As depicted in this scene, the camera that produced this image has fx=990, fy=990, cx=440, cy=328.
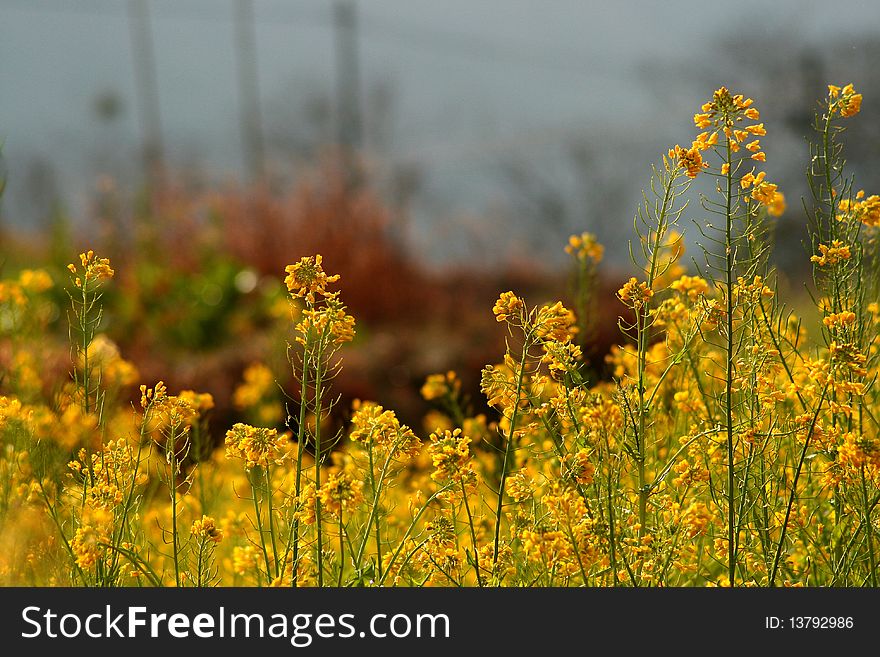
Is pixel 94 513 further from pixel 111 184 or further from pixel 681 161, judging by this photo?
pixel 111 184

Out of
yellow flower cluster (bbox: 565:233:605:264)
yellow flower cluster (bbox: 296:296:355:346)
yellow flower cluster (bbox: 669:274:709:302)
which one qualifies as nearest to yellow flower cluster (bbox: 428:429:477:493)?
yellow flower cluster (bbox: 296:296:355:346)

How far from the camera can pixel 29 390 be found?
10.3ft

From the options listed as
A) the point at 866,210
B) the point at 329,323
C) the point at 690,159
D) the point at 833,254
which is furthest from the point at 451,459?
the point at 866,210

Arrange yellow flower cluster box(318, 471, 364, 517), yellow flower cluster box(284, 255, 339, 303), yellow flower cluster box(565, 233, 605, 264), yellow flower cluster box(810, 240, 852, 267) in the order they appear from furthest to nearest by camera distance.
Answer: yellow flower cluster box(565, 233, 605, 264) → yellow flower cluster box(810, 240, 852, 267) → yellow flower cluster box(284, 255, 339, 303) → yellow flower cluster box(318, 471, 364, 517)

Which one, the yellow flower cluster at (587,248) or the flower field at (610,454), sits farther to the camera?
the yellow flower cluster at (587,248)

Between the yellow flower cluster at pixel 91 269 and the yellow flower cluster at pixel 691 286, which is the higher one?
the yellow flower cluster at pixel 691 286

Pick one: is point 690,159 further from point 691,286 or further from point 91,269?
point 91,269

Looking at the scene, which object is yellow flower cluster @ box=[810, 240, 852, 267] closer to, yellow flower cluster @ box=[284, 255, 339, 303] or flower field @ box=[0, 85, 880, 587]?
flower field @ box=[0, 85, 880, 587]

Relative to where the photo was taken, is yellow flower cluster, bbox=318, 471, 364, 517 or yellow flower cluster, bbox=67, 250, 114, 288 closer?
yellow flower cluster, bbox=318, 471, 364, 517

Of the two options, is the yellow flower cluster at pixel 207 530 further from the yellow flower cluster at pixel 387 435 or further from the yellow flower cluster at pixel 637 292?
the yellow flower cluster at pixel 637 292

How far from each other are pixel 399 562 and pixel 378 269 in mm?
5871

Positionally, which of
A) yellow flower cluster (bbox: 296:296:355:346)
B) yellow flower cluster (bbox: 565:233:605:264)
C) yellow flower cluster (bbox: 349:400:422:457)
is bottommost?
yellow flower cluster (bbox: 349:400:422:457)

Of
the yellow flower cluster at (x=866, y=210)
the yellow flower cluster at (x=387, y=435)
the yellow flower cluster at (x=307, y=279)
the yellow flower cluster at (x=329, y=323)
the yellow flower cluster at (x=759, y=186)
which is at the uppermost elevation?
the yellow flower cluster at (x=866, y=210)

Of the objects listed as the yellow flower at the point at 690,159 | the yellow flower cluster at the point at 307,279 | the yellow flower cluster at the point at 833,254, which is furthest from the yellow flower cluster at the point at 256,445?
the yellow flower cluster at the point at 833,254
